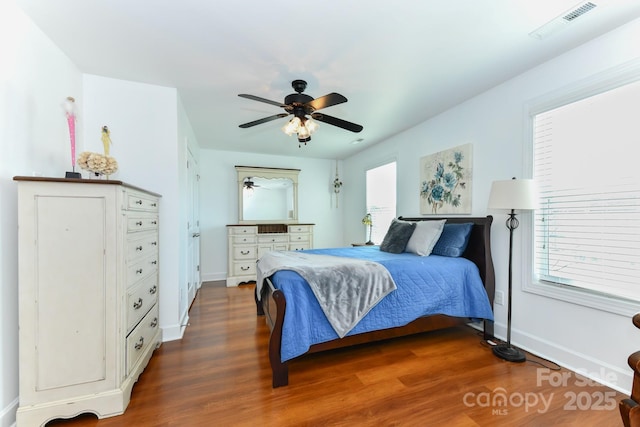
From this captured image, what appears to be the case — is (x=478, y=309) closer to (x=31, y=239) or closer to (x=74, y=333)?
(x=74, y=333)

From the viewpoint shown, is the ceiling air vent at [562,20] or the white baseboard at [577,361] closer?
the ceiling air vent at [562,20]

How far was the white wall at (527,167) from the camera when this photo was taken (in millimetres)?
1861

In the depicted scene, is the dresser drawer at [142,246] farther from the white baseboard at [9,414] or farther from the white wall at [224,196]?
the white wall at [224,196]

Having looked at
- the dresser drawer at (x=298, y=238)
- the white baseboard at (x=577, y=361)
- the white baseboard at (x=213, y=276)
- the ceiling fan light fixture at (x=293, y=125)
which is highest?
the ceiling fan light fixture at (x=293, y=125)

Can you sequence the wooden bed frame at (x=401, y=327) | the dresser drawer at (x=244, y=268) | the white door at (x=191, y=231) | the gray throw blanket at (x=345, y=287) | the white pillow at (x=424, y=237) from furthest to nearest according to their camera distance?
1. the dresser drawer at (x=244, y=268)
2. the white door at (x=191, y=231)
3. the white pillow at (x=424, y=237)
4. the gray throw blanket at (x=345, y=287)
5. the wooden bed frame at (x=401, y=327)

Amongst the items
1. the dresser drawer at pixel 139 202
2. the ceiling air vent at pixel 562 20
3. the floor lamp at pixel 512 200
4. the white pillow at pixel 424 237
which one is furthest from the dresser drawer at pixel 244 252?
the ceiling air vent at pixel 562 20

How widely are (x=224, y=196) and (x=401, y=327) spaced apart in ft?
13.2

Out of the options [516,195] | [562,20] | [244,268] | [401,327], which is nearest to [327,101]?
[562,20]

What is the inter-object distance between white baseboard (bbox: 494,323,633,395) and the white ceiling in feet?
7.72

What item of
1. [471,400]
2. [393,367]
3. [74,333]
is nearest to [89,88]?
[74,333]

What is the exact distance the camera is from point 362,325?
2.17 m

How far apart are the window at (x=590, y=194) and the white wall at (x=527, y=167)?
0.16 meters

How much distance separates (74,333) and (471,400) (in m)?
2.47

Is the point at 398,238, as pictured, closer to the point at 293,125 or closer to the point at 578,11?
the point at 293,125
